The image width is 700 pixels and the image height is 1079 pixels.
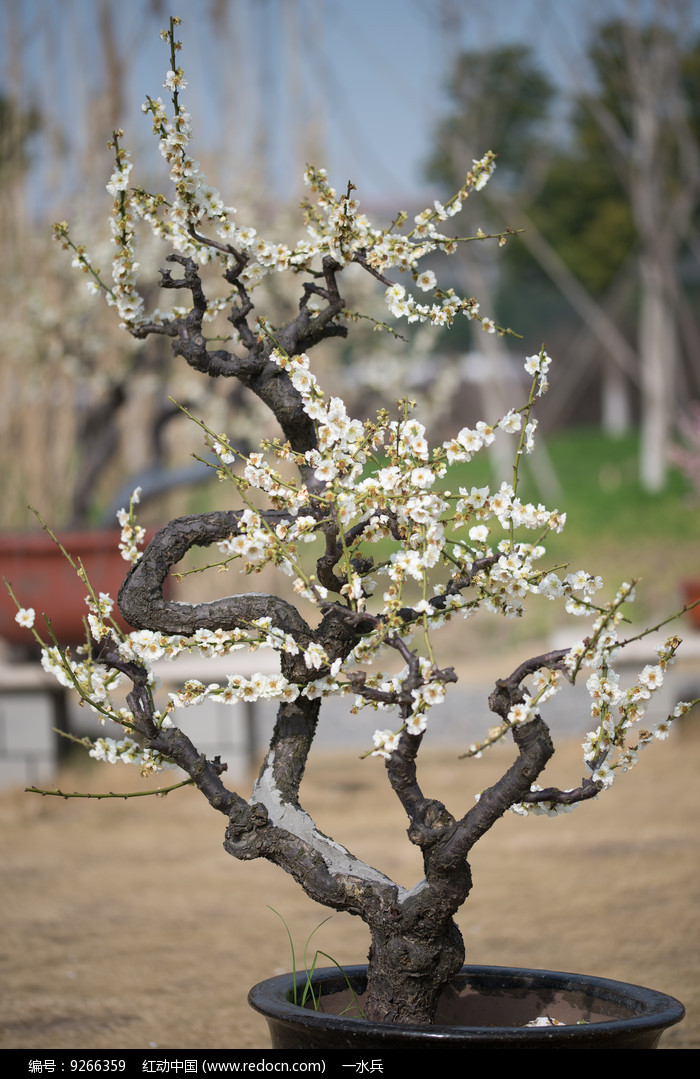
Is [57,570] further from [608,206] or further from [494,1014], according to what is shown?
[608,206]

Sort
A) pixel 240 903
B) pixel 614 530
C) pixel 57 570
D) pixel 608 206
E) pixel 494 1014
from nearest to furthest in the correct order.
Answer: pixel 494 1014 → pixel 240 903 → pixel 57 570 → pixel 614 530 → pixel 608 206

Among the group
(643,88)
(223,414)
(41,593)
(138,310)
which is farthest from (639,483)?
(138,310)

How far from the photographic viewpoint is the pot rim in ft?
4.77

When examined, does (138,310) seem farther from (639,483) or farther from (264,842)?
(639,483)

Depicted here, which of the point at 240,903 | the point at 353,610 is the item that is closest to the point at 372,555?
the point at 353,610

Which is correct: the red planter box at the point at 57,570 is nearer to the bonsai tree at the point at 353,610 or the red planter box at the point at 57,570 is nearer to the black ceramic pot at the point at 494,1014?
the bonsai tree at the point at 353,610

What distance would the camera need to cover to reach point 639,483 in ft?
38.0

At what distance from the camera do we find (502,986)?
182 cm

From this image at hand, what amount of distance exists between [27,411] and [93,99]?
1527 mm

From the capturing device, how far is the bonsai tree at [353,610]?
1.58 meters

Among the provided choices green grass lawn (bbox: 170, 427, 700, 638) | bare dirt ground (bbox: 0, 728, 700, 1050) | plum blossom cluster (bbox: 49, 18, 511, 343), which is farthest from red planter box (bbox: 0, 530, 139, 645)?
green grass lawn (bbox: 170, 427, 700, 638)

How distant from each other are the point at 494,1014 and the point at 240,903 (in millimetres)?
1746

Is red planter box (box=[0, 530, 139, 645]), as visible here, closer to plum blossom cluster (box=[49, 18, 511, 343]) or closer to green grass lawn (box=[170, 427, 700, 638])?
plum blossom cluster (box=[49, 18, 511, 343])

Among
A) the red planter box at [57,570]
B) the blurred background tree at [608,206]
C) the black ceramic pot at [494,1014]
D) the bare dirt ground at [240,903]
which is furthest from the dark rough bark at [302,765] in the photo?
the blurred background tree at [608,206]
